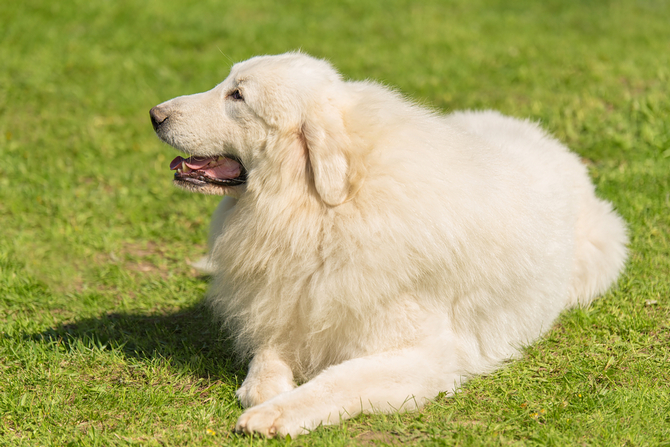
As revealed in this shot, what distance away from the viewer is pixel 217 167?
3.88 metres

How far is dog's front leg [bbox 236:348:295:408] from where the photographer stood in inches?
137

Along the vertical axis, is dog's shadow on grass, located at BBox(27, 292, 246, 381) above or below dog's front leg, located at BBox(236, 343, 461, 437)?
below

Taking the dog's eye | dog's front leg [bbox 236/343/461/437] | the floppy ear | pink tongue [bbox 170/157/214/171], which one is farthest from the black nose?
dog's front leg [bbox 236/343/461/437]

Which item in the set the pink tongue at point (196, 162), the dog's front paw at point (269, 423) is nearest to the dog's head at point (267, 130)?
the pink tongue at point (196, 162)

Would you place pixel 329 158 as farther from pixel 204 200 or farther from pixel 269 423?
pixel 204 200

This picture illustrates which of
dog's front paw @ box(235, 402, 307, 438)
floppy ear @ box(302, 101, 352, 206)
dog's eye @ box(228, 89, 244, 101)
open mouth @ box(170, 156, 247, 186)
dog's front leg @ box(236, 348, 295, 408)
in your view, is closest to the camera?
dog's front paw @ box(235, 402, 307, 438)

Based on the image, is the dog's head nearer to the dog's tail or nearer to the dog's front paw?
the dog's front paw

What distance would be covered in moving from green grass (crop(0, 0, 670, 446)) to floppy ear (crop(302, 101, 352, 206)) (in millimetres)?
1190

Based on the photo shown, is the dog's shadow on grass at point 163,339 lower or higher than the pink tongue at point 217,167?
lower

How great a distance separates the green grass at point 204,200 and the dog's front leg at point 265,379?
14 centimetres

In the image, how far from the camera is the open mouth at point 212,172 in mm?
3838

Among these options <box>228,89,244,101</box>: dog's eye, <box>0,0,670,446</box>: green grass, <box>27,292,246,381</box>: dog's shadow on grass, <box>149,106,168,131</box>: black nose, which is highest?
<box>228,89,244,101</box>: dog's eye

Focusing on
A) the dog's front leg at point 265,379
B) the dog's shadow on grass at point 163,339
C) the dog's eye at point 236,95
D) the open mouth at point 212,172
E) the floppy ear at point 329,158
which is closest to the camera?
the floppy ear at point 329,158

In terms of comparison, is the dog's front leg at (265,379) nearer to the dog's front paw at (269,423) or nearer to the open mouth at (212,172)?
the dog's front paw at (269,423)
